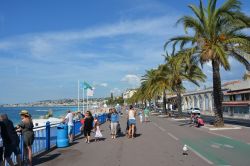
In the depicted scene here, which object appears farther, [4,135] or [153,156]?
[153,156]

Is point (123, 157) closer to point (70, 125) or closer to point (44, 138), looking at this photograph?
point (44, 138)

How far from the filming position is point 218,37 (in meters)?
24.2

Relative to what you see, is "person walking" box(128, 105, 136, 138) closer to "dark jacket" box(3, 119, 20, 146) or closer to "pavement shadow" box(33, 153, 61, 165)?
"pavement shadow" box(33, 153, 61, 165)

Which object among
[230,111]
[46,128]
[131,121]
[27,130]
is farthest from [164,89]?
[27,130]

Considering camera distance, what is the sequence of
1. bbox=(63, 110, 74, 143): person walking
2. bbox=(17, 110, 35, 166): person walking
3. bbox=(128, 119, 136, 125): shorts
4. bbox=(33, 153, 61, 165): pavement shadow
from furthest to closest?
bbox=(128, 119, 136, 125): shorts < bbox=(63, 110, 74, 143): person walking < bbox=(33, 153, 61, 165): pavement shadow < bbox=(17, 110, 35, 166): person walking

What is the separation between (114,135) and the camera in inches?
766

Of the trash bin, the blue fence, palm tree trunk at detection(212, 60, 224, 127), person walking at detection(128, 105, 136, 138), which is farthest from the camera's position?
palm tree trunk at detection(212, 60, 224, 127)

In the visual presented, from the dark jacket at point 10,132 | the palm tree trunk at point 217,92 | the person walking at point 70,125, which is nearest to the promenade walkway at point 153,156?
the dark jacket at point 10,132

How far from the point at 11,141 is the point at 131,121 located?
34.3 ft

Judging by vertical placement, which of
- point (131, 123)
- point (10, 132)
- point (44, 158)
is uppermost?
point (10, 132)

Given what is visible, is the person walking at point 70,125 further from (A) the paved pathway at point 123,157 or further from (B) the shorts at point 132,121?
(A) the paved pathway at point 123,157

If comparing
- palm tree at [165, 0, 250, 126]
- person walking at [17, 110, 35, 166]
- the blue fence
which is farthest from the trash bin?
palm tree at [165, 0, 250, 126]

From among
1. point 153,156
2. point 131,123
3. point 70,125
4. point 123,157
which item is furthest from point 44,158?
point 131,123

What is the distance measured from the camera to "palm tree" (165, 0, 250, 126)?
76.2 ft
